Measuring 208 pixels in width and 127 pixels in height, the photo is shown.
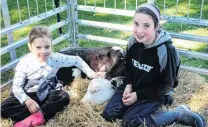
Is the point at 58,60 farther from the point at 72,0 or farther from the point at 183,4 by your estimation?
the point at 183,4

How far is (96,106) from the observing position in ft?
14.2

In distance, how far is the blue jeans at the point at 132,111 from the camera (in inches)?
154

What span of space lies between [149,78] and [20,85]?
1475mm

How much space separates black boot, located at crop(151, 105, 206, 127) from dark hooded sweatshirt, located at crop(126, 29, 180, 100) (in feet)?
0.77

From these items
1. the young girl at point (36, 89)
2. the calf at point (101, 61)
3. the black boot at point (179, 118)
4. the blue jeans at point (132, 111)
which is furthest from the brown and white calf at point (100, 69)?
the black boot at point (179, 118)

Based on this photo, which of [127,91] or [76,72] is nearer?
[127,91]

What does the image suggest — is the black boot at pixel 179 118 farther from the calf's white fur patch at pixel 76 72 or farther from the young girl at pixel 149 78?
the calf's white fur patch at pixel 76 72

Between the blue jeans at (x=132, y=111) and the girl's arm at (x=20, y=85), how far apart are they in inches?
37.1

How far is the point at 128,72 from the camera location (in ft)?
13.8

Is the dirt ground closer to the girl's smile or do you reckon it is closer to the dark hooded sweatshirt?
the dark hooded sweatshirt

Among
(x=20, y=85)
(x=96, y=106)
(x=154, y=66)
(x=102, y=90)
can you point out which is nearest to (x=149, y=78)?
(x=154, y=66)

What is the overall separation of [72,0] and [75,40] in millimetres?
687

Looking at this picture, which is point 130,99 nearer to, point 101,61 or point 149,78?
point 149,78

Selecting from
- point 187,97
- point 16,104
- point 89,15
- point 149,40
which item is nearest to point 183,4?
point 89,15
